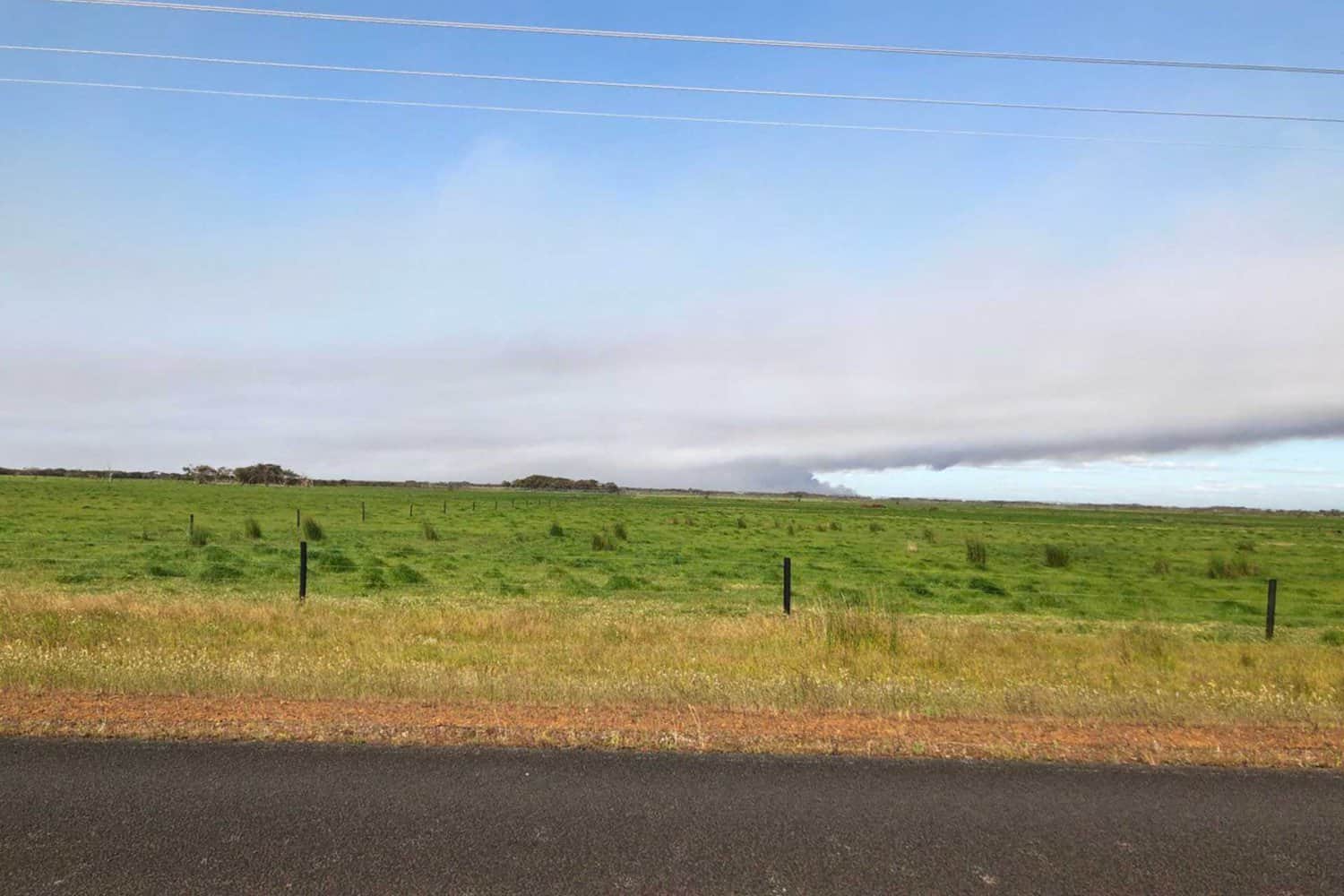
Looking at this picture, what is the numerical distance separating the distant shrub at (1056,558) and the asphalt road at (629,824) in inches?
1383

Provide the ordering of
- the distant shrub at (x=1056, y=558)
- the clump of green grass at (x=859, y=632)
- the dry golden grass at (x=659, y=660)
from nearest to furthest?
the dry golden grass at (x=659, y=660), the clump of green grass at (x=859, y=632), the distant shrub at (x=1056, y=558)

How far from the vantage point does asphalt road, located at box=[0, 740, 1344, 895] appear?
5.13m

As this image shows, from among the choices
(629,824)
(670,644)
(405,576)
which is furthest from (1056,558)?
(629,824)

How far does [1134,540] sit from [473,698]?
224 ft

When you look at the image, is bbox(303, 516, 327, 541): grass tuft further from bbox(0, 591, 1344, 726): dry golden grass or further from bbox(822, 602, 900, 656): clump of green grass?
bbox(822, 602, 900, 656): clump of green grass

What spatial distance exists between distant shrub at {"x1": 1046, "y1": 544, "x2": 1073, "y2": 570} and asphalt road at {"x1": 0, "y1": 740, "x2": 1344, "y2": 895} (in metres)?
35.1

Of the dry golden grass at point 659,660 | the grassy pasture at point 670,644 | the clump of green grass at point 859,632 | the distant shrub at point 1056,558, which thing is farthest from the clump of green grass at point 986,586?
the clump of green grass at point 859,632

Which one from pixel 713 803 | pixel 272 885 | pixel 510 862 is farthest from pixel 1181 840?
pixel 272 885

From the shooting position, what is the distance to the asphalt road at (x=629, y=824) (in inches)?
202

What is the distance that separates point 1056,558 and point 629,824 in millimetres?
39506

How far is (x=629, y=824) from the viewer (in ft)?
19.4

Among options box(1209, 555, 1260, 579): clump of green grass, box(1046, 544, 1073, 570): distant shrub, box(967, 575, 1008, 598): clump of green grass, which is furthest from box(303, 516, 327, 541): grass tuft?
box(1209, 555, 1260, 579): clump of green grass

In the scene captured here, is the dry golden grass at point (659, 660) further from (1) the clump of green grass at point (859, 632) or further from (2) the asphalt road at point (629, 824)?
(2) the asphalt road at point (629, 824)

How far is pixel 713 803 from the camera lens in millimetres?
6332
